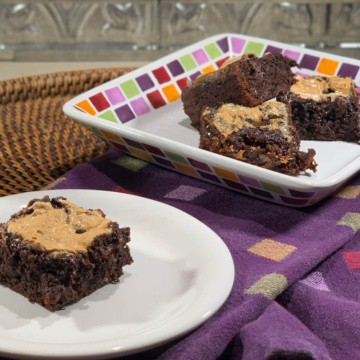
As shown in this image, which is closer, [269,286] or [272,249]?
[269,286]

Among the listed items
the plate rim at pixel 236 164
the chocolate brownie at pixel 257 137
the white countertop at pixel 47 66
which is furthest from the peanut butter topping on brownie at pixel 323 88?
the white countertop at pixel 47 66

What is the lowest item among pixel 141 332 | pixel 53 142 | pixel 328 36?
pixel 328 36

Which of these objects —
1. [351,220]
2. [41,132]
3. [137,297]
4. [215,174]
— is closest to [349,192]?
[351,220]

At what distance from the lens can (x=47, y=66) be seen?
2.82 m

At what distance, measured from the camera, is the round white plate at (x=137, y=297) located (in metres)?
0.88

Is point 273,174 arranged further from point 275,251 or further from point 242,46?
point 242,46

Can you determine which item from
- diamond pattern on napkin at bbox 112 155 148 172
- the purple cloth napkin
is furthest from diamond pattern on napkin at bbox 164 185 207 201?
diamond pattern on napkin at bbox 112 155 148 172

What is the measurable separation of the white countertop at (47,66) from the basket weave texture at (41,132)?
38.1 inches

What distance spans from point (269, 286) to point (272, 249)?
115mm

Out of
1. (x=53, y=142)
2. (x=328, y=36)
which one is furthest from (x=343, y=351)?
(x=328, y=36)

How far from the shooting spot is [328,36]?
9.41 ft

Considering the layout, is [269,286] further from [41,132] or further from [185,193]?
[41,132]

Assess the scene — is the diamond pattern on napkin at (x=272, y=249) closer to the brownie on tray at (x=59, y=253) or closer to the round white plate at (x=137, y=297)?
the round white plate at (x=137, y=297)

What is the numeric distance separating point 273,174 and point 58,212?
0.34 metres
